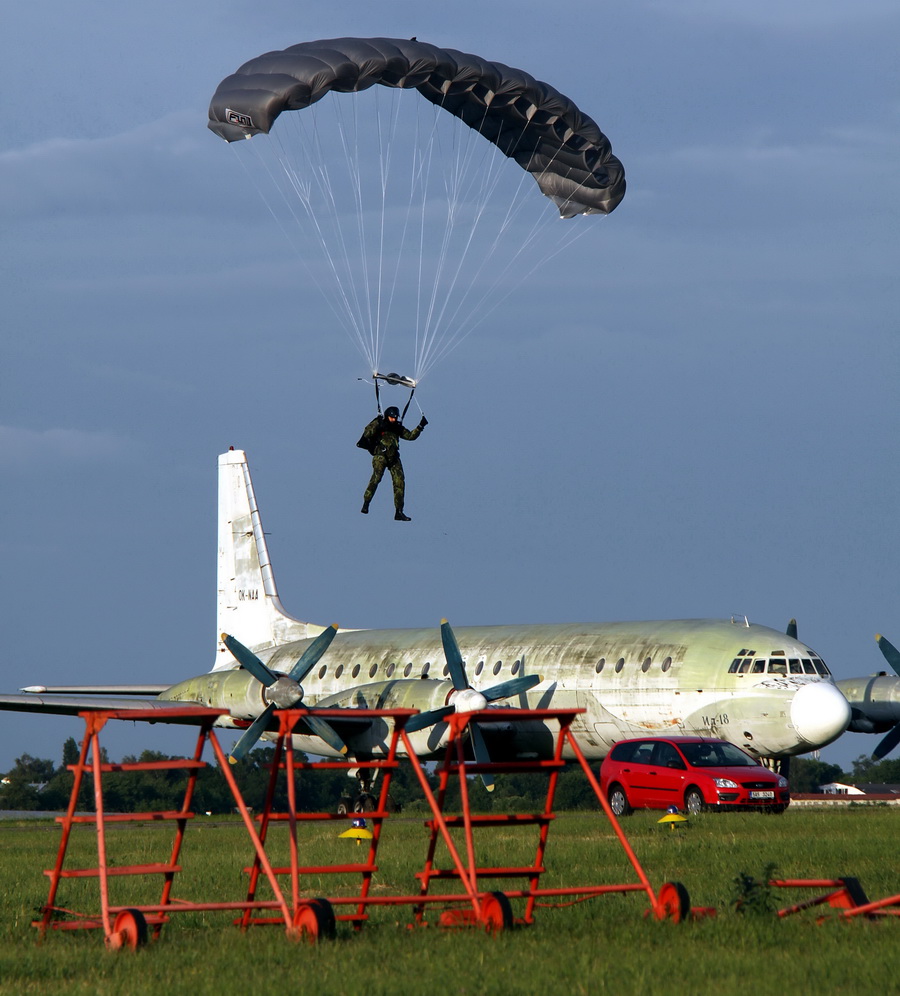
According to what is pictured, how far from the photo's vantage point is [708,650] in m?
32.0

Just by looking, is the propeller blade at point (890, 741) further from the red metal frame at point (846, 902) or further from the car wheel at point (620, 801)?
the red metal frame at point (846, 902)

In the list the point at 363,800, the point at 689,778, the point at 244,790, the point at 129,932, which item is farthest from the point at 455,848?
the point at 244,790

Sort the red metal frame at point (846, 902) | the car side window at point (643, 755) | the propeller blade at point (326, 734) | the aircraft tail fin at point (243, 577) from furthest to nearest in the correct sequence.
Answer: the aircraft tail fin at point (243, 577) < the car side window at point (643, 755) < the propeller blade at point (326, 734) < the red metal frame at point (846, 902)

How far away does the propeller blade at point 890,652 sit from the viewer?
3772cm

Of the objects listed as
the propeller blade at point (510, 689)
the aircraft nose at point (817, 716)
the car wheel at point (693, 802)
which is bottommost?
the car wheel at point (693, 802)

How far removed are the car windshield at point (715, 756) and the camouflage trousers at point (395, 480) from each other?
7732 millimetres

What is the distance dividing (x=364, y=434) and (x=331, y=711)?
13321 millimetres

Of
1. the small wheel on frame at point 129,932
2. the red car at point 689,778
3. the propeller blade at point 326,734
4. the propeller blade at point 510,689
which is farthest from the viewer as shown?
the propeller blade at point 510,689

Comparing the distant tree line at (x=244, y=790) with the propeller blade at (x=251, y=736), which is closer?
the propeller blade at (x=251, y=736)

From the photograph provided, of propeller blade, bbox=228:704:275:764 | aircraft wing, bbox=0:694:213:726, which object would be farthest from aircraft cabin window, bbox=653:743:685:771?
aircraft wing, bbox=0:694:213:726

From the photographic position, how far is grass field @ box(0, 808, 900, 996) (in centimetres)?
1006

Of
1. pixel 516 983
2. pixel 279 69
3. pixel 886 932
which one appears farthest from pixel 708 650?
pixel 516 983

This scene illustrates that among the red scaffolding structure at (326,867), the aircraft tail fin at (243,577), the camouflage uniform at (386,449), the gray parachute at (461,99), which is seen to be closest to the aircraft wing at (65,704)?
the aircraft tail fin at (243,577)

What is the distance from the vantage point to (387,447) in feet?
92.1
